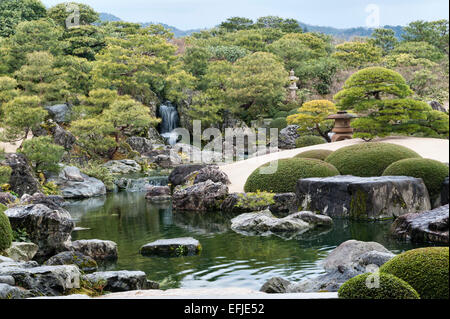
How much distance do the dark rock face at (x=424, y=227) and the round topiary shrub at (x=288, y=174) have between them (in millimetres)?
3672

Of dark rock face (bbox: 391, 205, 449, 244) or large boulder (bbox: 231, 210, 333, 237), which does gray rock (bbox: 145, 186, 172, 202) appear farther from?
dark rock face (bbox: 391, 205, 449, 244)

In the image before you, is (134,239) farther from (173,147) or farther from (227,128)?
(227,128)

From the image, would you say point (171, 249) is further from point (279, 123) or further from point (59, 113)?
point (279, 123)

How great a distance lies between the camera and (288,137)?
24.2 m

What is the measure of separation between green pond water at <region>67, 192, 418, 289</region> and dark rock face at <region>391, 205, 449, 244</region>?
25 centimetres

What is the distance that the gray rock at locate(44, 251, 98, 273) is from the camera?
6540mm

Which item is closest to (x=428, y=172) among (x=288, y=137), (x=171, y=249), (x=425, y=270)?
(x=171, y=249)

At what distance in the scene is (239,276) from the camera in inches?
239

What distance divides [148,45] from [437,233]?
2235cm

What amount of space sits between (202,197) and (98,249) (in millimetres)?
4608

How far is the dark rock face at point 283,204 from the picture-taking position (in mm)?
10914

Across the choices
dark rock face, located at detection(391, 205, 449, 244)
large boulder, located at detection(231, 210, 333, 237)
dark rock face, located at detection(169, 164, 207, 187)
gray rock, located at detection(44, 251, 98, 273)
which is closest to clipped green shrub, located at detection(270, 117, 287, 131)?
dark rock face, located at detection(169, 164, 207, 187)

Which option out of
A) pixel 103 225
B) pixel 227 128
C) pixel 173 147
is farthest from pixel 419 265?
pixel 227 128

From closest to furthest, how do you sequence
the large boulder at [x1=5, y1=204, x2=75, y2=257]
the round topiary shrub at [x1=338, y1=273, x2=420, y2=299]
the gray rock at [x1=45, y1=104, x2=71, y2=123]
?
the round topiary shrub at [x1=338, y1=273, x2=420, y2=299] < the large boulder at [x1=5, y1=204, x2=75, y2=257] < the gray rock at [x1=45, y1=104, x2=71, y2=123]
